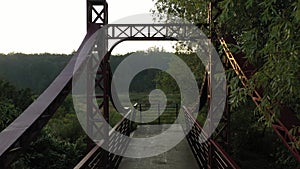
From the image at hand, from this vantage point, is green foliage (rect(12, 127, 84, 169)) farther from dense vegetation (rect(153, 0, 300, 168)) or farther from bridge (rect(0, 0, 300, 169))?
dense vegetation (rect(153, 0, 300, 168))

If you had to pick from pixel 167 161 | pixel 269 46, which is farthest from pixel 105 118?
pixel 269 46

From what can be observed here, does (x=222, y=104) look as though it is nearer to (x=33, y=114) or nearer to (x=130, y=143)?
(x=33, y=114)

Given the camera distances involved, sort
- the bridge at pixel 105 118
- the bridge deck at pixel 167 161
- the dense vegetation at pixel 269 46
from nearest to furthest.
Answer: the dense vegetation at pixel 269 46 < the bridge at pixel 105 118 < the bridge deck at pixel 167 161

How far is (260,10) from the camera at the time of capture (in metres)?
3.59

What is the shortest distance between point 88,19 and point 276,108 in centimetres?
500

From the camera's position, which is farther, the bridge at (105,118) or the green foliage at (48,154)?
the green foliage at (48,154)

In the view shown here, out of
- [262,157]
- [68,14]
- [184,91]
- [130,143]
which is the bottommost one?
[262,157]

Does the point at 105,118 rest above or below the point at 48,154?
above

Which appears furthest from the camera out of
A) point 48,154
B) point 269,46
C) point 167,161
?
point 48,154

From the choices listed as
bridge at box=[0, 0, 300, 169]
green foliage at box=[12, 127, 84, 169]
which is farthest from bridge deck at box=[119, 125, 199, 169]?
green foliage at box=[12, 127, 84, 169]

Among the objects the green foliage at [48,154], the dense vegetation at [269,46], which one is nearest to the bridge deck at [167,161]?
the green foliage at [48,154]

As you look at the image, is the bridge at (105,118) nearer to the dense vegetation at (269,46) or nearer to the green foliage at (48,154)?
the dense vegetation at (269,46)

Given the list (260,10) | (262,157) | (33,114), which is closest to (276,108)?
(260,10)

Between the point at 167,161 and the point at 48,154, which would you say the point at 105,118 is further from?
the point at 48,154
